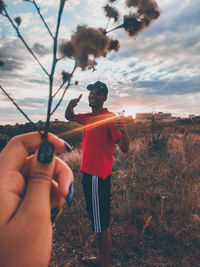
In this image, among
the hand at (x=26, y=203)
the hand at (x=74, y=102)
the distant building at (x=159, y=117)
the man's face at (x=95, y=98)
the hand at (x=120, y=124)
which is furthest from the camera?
the distant building at (x=159, y=117)

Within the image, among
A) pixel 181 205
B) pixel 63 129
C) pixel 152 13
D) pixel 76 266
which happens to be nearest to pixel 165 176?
pixel 181 205

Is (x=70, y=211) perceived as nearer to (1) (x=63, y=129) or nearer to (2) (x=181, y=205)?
(2) (x=181, y=205)

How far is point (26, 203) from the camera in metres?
0.54

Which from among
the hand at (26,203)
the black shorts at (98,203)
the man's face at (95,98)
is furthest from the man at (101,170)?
the hand at (26,203)

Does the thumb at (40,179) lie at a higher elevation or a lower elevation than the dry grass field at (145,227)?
higher

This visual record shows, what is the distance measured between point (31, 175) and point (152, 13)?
2.87 feet

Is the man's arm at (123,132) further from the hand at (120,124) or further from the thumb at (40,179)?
the thumb at (40,179)

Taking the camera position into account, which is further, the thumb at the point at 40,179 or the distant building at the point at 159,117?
the distant building at the point at 159,117

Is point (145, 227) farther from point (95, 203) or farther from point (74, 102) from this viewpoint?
point (74, 102)

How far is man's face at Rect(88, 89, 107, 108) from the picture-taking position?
101 inches

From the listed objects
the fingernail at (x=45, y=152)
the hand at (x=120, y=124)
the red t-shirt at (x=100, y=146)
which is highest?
the hand at (x=120, y=124)

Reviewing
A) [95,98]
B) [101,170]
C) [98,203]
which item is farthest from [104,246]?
[95,98]

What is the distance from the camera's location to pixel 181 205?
2.95 m

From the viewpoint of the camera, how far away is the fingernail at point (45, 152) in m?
0.62
